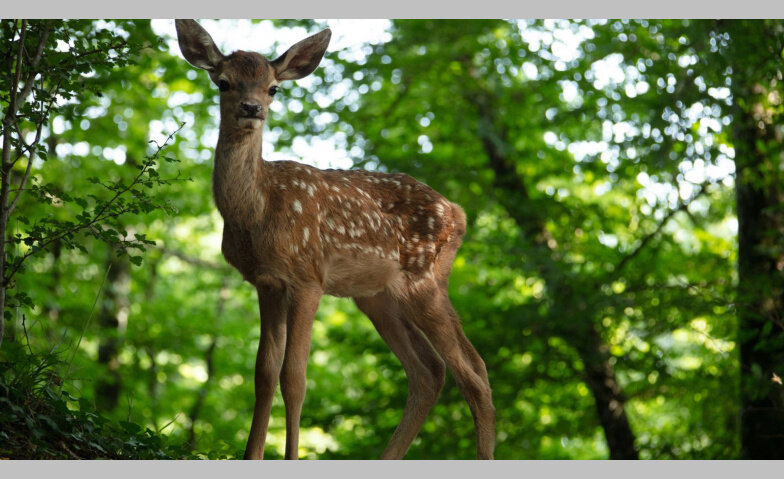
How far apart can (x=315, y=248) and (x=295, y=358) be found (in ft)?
1.45

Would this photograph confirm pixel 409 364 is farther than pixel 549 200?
No

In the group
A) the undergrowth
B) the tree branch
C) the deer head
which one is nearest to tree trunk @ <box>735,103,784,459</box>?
the tree branch

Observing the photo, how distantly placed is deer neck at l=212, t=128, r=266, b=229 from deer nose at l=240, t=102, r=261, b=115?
16 cm

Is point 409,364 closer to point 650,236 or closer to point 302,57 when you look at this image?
point 302,57

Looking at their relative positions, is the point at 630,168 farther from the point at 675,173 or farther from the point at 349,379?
the point at 349,379

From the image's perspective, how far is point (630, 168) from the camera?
7328mm

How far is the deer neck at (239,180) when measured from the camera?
3.35m

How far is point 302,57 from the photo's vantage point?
11.6 feet

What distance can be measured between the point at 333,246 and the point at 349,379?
8.80 m

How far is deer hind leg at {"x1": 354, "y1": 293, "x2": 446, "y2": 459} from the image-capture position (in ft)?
12.8

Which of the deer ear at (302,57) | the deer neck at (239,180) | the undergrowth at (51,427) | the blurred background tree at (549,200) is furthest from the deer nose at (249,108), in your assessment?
the blurred background tree at (549,200)

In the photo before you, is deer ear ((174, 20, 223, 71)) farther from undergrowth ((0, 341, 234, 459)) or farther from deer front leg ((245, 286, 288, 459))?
undergrowth ((0, 341, 234, 459))

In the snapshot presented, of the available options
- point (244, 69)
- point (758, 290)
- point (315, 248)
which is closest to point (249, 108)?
point (244, 69)

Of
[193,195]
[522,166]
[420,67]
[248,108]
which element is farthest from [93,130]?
[248,108]
